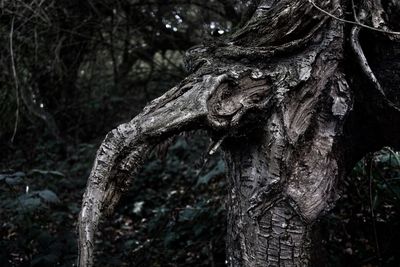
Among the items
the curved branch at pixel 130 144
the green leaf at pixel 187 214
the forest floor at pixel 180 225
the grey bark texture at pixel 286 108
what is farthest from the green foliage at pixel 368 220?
the curved branch at pixel 130 144

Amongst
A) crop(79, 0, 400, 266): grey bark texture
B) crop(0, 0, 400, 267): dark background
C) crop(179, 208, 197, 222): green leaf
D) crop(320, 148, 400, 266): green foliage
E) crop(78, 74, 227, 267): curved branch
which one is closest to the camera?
crop(78, 74, 227, 267): curved branch

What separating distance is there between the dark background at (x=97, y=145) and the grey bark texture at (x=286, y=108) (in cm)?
21

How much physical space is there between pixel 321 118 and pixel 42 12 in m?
3.39

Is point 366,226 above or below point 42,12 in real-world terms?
below

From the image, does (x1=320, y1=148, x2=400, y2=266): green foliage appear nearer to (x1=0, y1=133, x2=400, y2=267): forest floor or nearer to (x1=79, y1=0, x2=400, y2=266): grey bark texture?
(x1=0, y1=133, x2=400, y2=267): forest floor

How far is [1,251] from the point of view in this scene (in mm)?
2744

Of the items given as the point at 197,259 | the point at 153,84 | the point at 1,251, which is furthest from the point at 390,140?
the point at 153,84

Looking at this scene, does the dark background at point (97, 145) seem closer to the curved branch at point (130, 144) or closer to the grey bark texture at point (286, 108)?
the curved branch at point (130, 144)

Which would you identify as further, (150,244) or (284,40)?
(150,244)

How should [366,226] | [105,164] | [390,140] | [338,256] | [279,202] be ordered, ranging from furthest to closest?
[366,226], [338,256], [390,140], [279,202], [105,164]

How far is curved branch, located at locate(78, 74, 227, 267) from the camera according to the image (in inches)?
57.9

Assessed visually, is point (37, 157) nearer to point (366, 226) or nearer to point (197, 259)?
point (197, 259)

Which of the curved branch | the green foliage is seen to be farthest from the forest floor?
the curved branch

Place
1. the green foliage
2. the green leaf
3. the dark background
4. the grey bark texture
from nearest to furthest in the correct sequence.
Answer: the grey bark texture < the green foliage < the dark background < the green leaf
